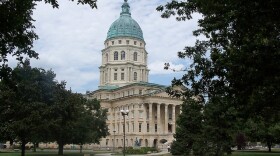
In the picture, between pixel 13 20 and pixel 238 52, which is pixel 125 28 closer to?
pixel 238 52

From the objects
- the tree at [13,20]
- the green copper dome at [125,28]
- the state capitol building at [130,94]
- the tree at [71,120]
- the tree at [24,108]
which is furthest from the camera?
the green copper dome at [125,28]

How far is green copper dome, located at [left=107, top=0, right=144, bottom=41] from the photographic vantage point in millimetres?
114219

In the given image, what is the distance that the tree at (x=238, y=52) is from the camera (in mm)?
12000

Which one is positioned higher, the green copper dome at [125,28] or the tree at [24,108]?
the green copper dome at [125,28]

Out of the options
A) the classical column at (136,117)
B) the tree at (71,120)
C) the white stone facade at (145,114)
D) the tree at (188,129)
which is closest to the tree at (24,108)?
the tree at (71,120)

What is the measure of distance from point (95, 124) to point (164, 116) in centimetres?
3801

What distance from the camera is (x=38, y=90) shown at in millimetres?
40500

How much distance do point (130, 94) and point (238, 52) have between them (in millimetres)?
91217

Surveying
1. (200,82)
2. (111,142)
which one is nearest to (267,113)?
(200,82)

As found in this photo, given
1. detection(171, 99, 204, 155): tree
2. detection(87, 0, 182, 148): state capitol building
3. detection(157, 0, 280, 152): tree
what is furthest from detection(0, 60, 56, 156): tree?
detection(87, 0, 182, 148): state capitol building

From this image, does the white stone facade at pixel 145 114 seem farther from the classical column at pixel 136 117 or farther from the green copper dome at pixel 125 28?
the green copper dome at pixel 125 28

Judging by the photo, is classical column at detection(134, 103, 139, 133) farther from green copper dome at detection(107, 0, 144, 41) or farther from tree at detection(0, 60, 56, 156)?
tree at detection(0, 60, 56, 156)

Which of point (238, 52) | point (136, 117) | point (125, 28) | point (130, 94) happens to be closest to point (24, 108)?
point (238, 52)

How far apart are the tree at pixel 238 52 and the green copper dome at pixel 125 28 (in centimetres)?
9643
